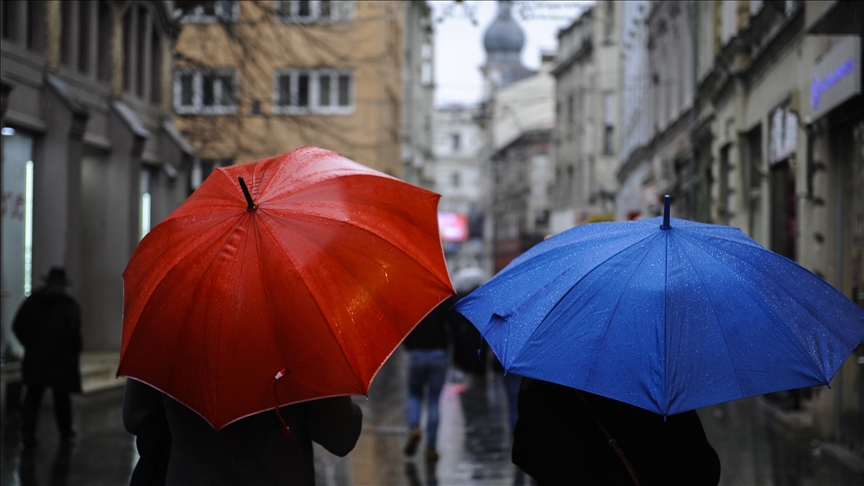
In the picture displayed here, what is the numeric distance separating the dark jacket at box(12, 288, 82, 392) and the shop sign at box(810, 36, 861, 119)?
8.10 meters

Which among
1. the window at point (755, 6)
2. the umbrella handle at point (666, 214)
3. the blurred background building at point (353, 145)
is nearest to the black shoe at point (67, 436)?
the blurred background building at point (353, 145)

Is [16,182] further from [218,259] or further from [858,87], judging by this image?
[218,259]

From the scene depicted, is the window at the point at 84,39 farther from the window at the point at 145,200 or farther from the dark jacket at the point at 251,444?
the dark jacket at the point at 251,444

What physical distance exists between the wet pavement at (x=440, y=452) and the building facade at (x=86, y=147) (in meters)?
2.43

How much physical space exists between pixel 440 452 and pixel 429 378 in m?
0.94

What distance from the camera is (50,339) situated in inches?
484

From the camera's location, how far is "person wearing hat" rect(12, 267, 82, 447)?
39.8 feet

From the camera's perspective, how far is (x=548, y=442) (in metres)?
4.30

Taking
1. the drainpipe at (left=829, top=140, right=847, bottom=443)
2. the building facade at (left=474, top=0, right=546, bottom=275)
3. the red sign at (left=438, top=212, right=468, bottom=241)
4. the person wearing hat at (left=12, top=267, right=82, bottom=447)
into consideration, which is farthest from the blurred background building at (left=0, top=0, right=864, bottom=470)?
the building facade at (left=474, top=0, right=546, bottom=275)

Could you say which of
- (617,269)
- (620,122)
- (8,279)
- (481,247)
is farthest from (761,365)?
(481,247)

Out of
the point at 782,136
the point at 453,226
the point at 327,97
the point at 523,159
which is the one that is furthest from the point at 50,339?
the point at 453,226

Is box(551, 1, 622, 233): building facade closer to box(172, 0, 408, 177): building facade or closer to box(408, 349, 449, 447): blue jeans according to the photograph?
box(172, 0, 408, 177): building facade

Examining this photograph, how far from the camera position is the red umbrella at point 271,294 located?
12.9 ft

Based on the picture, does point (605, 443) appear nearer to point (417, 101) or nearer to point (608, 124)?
point (608, 124)
